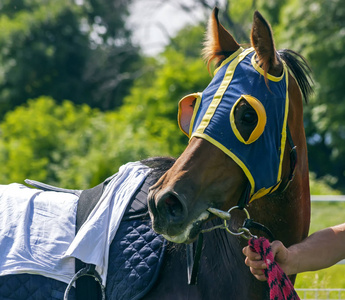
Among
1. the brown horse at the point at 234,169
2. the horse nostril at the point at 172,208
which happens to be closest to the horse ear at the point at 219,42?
the brown horse at the point at 234,169

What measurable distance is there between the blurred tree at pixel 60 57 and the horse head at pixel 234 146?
22.1m

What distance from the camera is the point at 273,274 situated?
234 cm

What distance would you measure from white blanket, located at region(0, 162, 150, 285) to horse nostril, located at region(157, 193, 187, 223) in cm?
54

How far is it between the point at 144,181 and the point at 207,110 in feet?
1.97

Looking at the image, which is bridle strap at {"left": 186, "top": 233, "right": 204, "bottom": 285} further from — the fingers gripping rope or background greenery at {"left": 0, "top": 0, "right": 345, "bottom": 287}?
background greenery at {"left": 0, "top": 0, "right": 345, "bottom": 287}

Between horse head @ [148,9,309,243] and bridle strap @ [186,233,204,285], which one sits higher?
horse head @ [148,9,309,243]

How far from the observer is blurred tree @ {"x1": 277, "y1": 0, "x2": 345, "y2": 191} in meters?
15.8

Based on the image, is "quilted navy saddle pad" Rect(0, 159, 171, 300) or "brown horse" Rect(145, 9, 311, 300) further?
"quilted navy saddle pad" Rect(0, 159, 171, 300)

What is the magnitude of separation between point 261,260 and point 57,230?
3.33ft

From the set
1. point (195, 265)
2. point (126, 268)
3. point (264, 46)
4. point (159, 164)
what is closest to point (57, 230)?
point (126, 268)

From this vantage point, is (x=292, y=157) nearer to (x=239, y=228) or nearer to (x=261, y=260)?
(x=239, y=228)

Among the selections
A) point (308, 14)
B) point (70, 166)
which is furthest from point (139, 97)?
point (70, 166)

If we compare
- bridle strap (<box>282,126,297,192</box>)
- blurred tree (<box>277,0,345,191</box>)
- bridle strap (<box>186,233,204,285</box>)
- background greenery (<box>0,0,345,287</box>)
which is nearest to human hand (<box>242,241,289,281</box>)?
bridle strap (<box>186,233,204,285</box>)

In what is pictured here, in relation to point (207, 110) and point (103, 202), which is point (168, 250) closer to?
point (103, 202)
